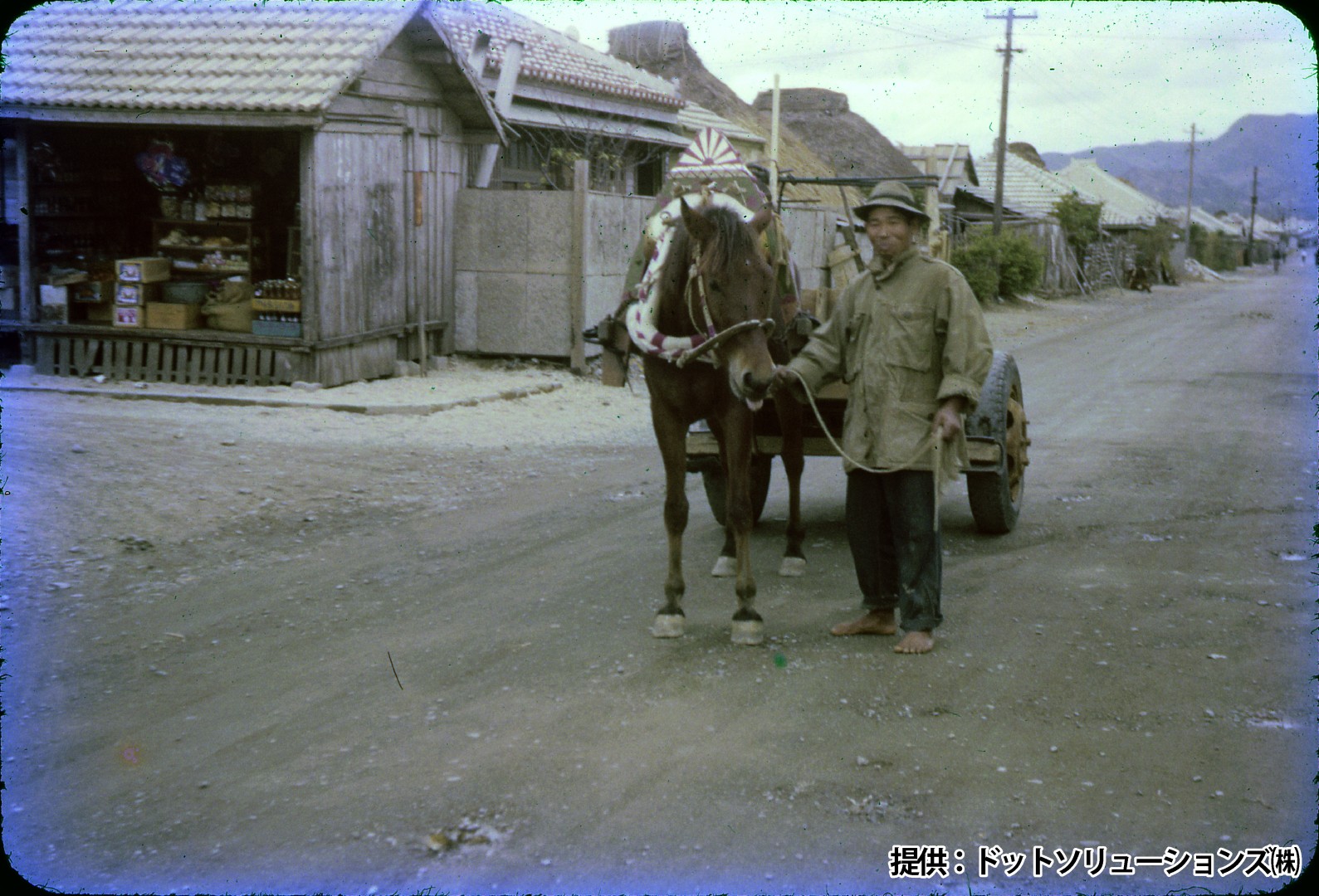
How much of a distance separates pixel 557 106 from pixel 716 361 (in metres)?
14.9

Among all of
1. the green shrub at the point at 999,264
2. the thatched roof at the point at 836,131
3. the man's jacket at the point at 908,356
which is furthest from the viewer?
the thatched roof at the point at 836,131

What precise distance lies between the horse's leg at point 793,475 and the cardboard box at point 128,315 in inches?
336

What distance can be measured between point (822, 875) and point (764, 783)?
0.59 metres

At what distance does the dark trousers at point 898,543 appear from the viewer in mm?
5398

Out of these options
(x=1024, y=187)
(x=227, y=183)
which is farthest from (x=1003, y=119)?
(x=227, y=183)

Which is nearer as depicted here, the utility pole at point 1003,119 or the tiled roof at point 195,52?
the tiled roof at point 195,52

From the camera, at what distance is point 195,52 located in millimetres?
12852

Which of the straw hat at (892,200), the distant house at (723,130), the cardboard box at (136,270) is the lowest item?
the cardboard box at (136,270)

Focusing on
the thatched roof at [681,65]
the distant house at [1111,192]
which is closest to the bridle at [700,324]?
the thatched roof at [681,65]

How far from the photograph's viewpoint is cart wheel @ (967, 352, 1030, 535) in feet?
23.2

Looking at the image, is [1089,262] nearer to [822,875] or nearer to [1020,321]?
[1020,321]

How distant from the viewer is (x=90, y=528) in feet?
22.8

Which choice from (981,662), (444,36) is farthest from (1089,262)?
(981,662)

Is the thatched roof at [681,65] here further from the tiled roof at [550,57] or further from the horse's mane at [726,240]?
the horse's mane at [726,240]
